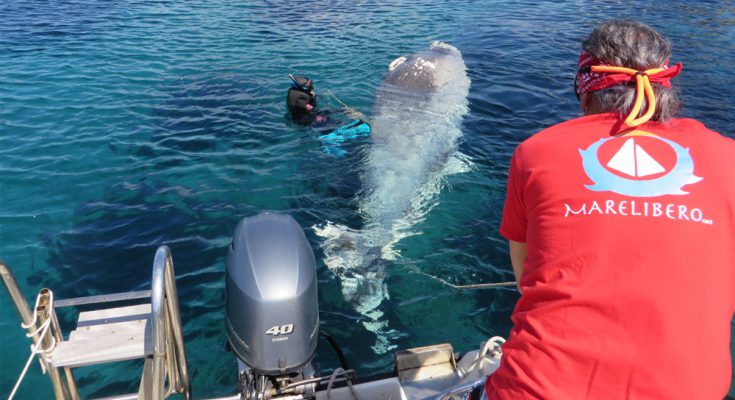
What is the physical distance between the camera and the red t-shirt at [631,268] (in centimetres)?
162

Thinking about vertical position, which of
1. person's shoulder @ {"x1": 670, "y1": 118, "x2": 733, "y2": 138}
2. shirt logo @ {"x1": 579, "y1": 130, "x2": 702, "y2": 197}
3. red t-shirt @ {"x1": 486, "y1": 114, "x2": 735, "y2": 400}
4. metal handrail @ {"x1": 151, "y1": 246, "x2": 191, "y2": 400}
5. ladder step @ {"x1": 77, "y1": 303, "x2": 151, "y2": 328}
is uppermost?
person's shoulder @ {"x1": 670, "y1": 118, "x2": 733, "y2": 138}

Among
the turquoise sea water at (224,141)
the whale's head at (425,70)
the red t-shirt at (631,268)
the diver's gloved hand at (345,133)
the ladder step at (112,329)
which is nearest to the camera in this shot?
the red t-shirt at (631,268)

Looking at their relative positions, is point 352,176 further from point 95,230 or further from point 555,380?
point 555,380

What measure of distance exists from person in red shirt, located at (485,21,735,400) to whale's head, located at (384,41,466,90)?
314 inches

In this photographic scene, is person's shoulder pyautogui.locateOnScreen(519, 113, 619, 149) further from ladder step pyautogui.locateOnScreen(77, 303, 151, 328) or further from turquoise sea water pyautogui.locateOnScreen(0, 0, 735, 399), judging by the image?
turquoise sea water pyautogui.locateOnScreen(0, 0, 735, 399)

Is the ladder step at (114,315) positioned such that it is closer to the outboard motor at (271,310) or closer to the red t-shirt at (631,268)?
the outboard motor at (271,310)

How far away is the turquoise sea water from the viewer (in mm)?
5020

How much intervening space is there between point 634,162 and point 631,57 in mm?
→ 442

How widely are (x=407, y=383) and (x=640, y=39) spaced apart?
7.48 feet

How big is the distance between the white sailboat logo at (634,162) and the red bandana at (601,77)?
0.90ft

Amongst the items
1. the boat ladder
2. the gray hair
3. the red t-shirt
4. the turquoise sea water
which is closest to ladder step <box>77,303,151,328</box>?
the boat ladder

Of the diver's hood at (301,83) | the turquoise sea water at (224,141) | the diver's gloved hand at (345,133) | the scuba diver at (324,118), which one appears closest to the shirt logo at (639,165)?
the turquoise sea water at (224,141)

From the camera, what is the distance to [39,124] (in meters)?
8.47

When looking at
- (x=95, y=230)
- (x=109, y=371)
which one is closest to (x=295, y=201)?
(x=95, y=230)
